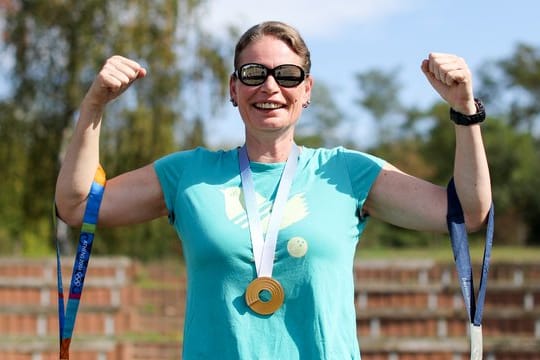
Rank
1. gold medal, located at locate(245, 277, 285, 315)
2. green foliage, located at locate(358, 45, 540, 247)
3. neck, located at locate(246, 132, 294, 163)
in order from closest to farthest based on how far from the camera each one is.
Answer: gold medal, located at locate(245, 277, 285, 315) → neck, located at locate(246, 132, 294, 163) → green foliage, located at locate(358, 45, 540, 247)

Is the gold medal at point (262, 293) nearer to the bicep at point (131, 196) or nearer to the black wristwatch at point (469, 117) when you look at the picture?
the bicep at point (131, 196)

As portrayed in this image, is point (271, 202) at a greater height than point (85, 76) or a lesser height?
lesser

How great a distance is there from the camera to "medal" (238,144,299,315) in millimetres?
2191

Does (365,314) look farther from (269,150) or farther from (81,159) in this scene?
(81,159)

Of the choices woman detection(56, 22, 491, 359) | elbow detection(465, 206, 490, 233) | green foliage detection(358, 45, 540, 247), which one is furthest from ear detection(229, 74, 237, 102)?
green foliage detection(358, 45, 540, 247)

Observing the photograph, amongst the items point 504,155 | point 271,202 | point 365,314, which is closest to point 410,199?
point 271,202

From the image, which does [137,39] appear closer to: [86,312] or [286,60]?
[86,312]

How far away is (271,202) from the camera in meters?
2.30

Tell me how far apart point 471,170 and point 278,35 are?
0.54 metres

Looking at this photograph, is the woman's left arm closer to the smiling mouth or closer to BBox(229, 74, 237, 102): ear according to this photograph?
the smiling mouth

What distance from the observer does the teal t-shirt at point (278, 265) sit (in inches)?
87.2

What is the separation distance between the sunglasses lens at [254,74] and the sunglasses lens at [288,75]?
0.03 meters

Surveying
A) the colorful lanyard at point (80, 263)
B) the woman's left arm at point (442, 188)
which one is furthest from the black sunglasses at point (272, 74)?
the colorful lanyard at point (80, 263)

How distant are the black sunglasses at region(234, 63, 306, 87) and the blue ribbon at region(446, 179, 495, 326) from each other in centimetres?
43
